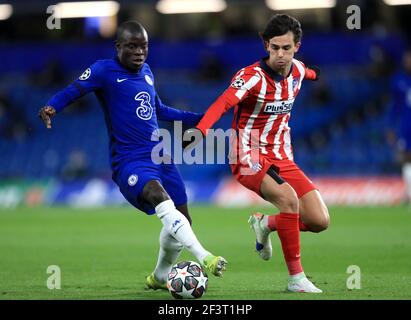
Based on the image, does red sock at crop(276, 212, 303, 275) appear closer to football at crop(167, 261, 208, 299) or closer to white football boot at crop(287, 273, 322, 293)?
white football boot at crop(287, 273, 322, 293)

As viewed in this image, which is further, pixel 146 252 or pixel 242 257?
pixel 146 252

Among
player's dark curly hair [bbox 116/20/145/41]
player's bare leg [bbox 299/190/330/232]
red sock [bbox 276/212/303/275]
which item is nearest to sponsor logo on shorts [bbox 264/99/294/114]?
player's bare leg [bbox 299/190/330/232]

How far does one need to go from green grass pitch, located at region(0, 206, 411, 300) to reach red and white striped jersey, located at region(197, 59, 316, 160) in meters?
1.33

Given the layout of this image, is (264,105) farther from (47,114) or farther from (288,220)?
(47,114)

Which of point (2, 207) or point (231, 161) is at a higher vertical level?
point (2, 207)

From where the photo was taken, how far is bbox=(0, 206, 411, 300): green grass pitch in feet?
25.4

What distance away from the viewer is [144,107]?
8008 mm

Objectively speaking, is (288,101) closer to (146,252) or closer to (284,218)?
(284,218)

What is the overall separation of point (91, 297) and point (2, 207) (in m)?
15.4

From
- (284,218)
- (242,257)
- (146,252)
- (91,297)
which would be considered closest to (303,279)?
(284,218)

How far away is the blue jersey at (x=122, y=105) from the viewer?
783cm

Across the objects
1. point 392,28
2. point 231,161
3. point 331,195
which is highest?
point 392,28

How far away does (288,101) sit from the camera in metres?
8.01

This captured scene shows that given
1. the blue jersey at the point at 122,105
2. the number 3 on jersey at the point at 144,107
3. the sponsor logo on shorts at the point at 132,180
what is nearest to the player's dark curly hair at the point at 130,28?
the blue jersey at the point at 122,105
